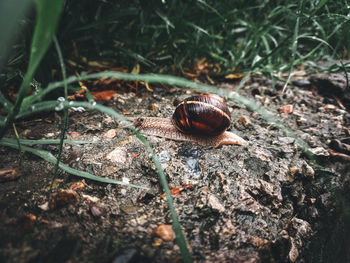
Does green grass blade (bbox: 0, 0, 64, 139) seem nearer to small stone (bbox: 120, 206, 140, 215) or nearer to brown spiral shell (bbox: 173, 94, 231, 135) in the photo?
small stone (bbox: 120, 206, 140, 215)

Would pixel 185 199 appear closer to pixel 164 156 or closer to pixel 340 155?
pixel 164 156

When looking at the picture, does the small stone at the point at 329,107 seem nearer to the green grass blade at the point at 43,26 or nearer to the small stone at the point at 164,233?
the small stone at the point at 164,233

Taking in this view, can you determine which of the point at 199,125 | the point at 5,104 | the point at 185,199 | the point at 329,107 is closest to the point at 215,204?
the point at 185,199

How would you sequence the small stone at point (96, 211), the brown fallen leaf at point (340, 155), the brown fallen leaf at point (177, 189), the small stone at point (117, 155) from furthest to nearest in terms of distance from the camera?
the brown fallen leaf at point (340, 155) < the small stone at point (117, 155) < the brown fallen leaf at point (177, 189) < the small stone at point (96, 211)

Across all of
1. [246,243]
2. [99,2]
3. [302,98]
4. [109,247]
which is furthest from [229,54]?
[109,247]

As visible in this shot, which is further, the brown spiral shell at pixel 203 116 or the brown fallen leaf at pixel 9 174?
the brown spiral shell at pixel 203 116

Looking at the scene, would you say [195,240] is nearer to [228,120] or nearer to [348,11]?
[228,120]

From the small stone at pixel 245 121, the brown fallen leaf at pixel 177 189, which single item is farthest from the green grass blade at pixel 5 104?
the small stone at pixel 245 121
